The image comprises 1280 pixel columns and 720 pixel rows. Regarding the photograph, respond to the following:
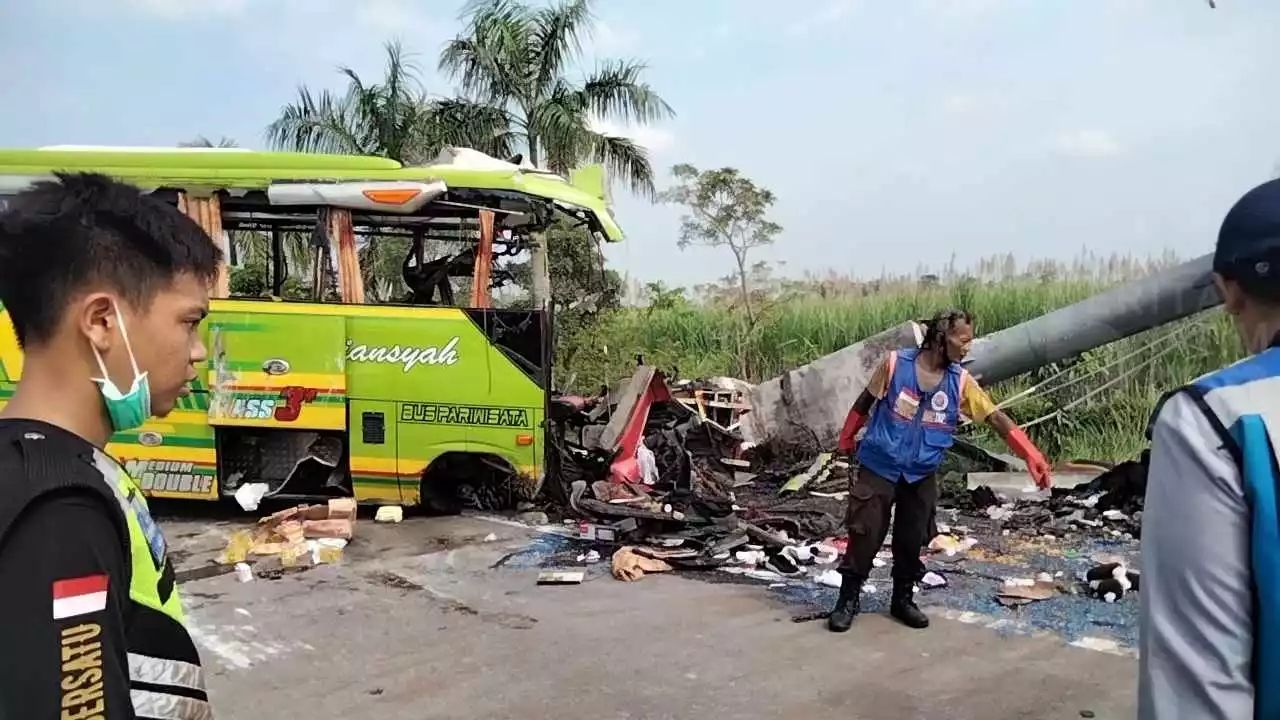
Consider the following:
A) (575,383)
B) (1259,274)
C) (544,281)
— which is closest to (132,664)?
(1259,274)

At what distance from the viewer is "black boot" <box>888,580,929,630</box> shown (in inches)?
217

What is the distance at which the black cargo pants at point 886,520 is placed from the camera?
5.46 meters

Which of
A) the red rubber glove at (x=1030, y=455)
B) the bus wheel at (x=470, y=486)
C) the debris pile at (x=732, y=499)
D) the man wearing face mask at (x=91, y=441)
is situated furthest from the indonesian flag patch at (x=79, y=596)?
the bus wheel at (x=470, y=486)

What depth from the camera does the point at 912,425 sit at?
5.39 m

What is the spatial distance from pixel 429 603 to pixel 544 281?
13.4ft

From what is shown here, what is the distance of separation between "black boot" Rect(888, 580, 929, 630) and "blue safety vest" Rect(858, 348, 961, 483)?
26.3 inches

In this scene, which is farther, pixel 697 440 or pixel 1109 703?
pixel 697 440

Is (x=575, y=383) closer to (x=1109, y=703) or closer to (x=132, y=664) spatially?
(x=1109, y=703)

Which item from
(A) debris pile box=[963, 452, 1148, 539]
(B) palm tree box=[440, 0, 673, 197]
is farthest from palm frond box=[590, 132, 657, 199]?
(A) debris pile box=[963, 452, 1148, 539]

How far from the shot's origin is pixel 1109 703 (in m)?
4.41

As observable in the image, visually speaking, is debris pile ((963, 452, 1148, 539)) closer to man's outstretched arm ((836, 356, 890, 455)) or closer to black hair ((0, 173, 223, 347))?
man's outstretched arm ((836, 356, 890, 455))

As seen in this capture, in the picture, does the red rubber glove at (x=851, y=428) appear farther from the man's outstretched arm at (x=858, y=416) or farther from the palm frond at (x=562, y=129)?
the palm frond at (x=562, y=129)

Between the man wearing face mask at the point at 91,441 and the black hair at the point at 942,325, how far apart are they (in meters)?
4.48

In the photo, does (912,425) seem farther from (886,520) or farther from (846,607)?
(846,607)
